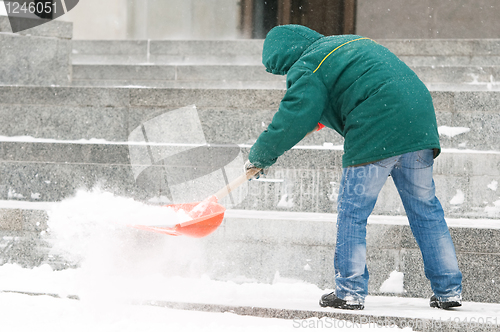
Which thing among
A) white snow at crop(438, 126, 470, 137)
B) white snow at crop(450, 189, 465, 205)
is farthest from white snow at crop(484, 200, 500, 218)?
white snow at crop(438, 126, 470, 137)

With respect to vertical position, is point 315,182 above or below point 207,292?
above

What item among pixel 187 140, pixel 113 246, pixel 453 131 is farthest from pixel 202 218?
pixel 453 131

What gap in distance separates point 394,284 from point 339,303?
0.76 meters

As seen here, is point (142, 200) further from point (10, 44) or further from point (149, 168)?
point (10, 44)

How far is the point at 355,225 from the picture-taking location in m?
2.83

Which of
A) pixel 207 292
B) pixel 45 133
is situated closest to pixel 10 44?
pixel 45 133

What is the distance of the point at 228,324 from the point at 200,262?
3.35 ft

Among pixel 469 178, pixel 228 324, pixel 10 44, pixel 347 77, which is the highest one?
pixel 347 77

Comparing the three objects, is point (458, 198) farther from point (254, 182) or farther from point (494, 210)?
point (254, 182)

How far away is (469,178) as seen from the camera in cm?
390

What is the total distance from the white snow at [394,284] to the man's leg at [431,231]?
1.71 feet

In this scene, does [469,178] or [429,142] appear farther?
[469,178]

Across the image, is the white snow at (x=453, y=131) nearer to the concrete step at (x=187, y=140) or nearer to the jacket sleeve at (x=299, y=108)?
the concrete step at (x=187, y=140)

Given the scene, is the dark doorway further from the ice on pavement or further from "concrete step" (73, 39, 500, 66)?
the ice on pavement
